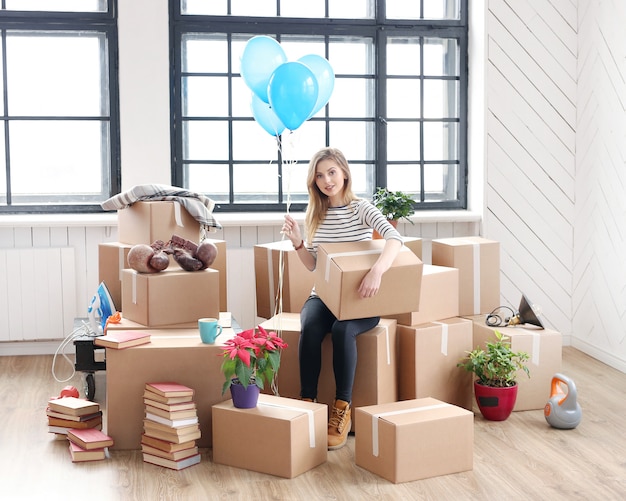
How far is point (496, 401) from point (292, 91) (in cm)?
153

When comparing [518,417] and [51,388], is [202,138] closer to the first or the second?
[51,388]

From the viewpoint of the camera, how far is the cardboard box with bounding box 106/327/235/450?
302cm

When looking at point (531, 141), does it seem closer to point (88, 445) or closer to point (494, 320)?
point (494, 320)

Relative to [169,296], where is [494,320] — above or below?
below

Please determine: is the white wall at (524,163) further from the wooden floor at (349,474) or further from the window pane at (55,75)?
the wooden floor at (349,474)

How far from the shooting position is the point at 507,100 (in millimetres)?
4594

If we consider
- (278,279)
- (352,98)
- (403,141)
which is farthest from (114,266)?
(403,141)

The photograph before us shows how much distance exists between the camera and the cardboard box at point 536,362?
11.7 feet

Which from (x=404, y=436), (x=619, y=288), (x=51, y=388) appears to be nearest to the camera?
(x=404, y=436)

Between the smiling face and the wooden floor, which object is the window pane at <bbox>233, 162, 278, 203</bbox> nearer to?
the smiling face

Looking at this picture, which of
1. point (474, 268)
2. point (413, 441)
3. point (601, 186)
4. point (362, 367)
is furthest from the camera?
point (601, 186)

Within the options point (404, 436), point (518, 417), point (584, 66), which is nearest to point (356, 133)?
point (584, 66)

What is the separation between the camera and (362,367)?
10.6 feet

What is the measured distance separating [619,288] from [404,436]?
2.06m
